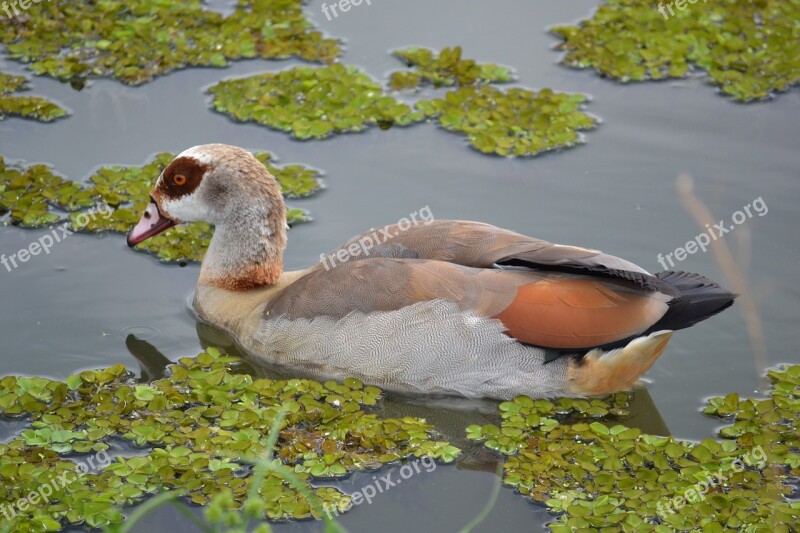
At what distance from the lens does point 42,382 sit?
20.8 feet

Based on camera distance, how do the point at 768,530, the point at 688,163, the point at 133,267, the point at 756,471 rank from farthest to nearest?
the point at 688,163 < the point at 133,267 < the point at 756,471 < the point at 768,530

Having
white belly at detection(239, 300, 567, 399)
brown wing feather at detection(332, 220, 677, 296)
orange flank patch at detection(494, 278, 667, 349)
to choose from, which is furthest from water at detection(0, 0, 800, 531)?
brown wing feather at detection(332, 220, 677, 296)

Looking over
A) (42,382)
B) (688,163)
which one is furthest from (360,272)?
(688,163)

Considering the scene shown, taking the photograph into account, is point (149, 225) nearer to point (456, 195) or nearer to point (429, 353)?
point (429, 353)

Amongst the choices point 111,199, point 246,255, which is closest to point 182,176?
point 246,255

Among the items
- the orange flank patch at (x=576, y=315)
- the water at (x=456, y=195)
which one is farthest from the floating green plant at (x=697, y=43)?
the orange flank patch at (x=576, y=315)

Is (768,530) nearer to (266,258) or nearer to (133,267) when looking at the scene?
(266,258)

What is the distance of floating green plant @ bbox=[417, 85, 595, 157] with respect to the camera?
29.2ft

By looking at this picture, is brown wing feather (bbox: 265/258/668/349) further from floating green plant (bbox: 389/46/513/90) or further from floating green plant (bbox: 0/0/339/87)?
floating green plant (bbox: 0/0/339/87)

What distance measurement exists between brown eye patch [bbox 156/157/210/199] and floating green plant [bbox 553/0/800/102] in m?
4.20

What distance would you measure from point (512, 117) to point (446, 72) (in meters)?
0.91

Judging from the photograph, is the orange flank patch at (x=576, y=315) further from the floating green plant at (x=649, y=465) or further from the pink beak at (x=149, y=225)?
the pink beak at (x=149, y=225)

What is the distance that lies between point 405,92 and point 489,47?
3.60ft

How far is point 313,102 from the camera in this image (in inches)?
366
